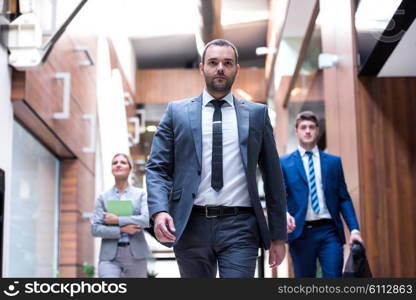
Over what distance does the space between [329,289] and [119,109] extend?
12.2 m

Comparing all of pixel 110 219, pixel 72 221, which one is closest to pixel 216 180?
pixel 110 219

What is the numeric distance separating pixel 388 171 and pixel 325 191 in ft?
5.67

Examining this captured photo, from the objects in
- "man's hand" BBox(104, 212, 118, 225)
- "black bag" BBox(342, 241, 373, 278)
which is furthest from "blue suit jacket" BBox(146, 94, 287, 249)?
"man's hand" BBox(104, 212, 118, 225)

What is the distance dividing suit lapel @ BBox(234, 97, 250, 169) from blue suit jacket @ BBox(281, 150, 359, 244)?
213cm

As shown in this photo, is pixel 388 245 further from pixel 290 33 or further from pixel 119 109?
pixel 119 109

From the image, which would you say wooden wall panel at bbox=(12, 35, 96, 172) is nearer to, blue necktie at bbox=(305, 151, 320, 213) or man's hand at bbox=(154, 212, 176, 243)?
blue necktie at bbox=(305, 151, 320, 213)

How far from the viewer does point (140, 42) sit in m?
20.7

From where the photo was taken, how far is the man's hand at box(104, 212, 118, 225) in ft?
21.3

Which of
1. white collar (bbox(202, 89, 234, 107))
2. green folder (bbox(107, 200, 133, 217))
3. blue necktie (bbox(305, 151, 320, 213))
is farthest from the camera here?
green folder (bbox(107, 200, 133, 217))

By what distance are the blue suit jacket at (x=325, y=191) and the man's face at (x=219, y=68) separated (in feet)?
7.39

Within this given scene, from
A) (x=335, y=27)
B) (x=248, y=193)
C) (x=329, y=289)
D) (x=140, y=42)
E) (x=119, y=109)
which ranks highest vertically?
(x=140, y=42)

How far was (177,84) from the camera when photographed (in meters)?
21.2

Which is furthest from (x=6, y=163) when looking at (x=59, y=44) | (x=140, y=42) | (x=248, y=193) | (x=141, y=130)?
(x=140, y=42)

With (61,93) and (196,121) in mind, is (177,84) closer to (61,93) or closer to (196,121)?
(61,93)
